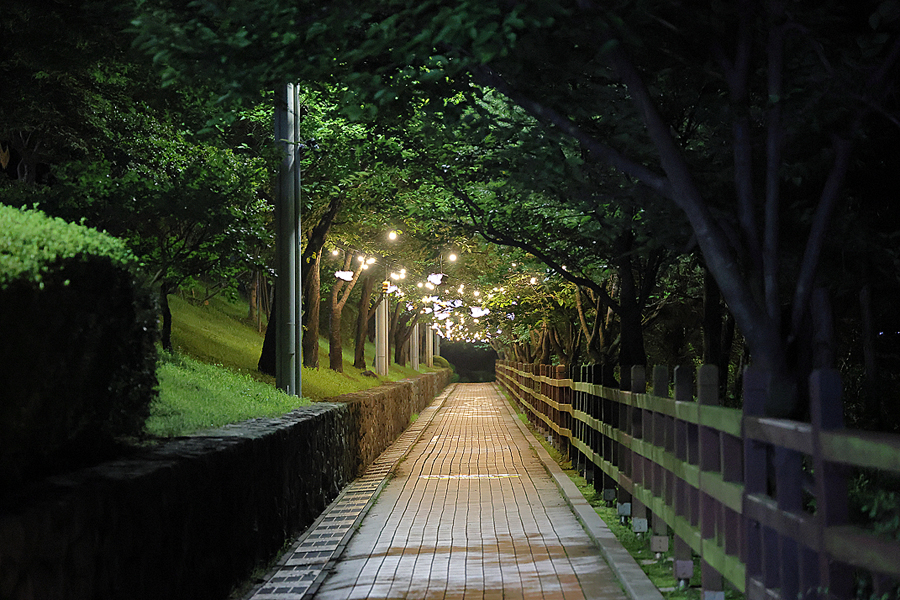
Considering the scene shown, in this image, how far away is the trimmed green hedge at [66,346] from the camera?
4371 mm

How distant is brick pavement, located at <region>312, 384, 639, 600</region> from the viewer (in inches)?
287

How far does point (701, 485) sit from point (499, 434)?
18.3 meters

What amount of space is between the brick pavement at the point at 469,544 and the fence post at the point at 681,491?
0.45 m

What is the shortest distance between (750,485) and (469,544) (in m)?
4.29

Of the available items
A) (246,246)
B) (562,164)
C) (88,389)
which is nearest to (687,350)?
(246,246)

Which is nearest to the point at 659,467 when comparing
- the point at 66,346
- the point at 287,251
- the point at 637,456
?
the point at 637,456

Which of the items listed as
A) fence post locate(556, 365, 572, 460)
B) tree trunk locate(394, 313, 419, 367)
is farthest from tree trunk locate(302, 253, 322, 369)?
tree trunk locate(394, 313, 419, 367)

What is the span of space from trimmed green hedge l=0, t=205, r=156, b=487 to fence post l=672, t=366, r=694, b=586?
3.73 meters

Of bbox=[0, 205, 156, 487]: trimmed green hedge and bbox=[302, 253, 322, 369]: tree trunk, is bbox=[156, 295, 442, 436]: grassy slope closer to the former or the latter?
bbox=[302, 253, 322, 369]: tree trunk

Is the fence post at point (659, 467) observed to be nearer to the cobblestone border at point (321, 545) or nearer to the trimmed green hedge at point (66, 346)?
the cobblestone border at point (321, 545)

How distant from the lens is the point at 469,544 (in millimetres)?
9078

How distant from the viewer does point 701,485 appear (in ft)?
20.5

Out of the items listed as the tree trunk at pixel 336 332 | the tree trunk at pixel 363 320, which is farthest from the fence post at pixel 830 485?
the tree trunk at pixel 363 320

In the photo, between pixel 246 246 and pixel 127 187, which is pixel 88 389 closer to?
pixel 127 187
